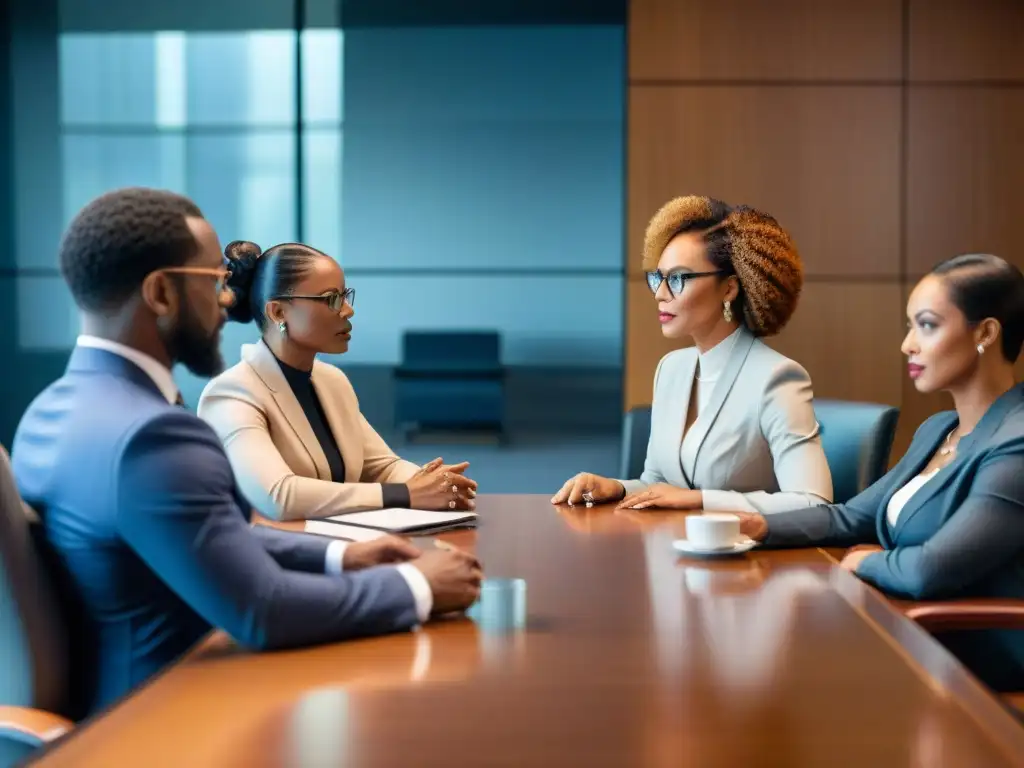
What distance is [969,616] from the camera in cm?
201

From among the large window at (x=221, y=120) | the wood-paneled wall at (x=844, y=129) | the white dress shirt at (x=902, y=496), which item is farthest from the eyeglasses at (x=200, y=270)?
the large window at (x=221, y=120)

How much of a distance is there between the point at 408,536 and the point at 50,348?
420 cm

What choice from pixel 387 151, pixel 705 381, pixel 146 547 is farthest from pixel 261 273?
pixel 387 151

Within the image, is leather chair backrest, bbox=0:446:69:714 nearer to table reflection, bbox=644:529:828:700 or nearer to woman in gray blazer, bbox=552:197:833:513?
table reflection, bbox=644:529:828:700

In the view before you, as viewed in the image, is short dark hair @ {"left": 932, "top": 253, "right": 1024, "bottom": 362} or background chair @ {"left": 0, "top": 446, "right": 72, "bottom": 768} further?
short dark hair @ {"left": 932, "top": 253, "right": 1024, "bottom": 362}

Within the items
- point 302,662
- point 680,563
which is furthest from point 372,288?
point 302,662

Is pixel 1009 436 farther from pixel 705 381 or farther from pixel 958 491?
pixel 705 381

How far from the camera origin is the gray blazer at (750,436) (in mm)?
2760

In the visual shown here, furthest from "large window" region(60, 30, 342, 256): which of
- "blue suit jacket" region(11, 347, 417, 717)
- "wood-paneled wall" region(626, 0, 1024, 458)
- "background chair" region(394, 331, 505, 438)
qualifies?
"blue suit jacket" region(11, 347, 417, 717)

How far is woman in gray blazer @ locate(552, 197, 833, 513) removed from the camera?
2893mm

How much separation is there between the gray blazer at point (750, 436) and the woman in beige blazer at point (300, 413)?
64 centimetres

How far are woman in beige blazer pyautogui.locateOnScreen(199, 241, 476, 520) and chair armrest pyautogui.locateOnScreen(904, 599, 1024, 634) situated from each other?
1128 millimetres

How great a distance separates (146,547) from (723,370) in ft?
6.25

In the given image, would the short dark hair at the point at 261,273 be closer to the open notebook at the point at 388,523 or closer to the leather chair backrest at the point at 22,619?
the open notebook at the point at 388,523
